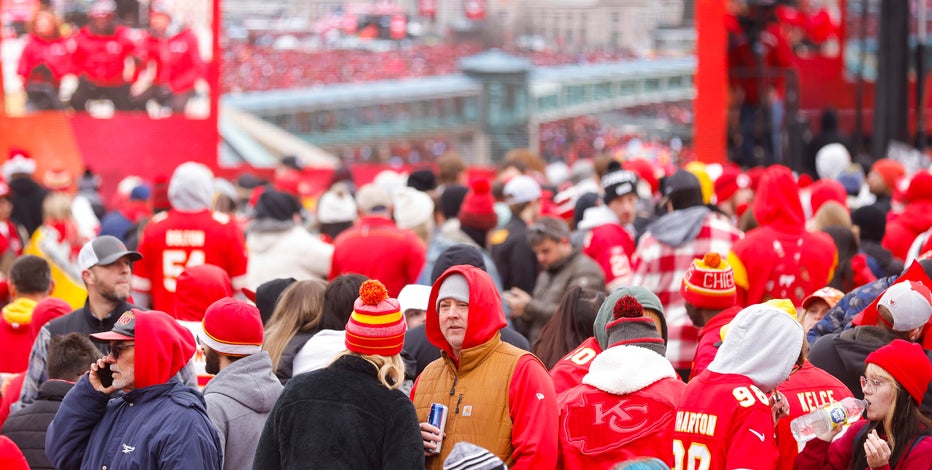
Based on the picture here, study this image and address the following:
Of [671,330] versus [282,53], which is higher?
[282,53]

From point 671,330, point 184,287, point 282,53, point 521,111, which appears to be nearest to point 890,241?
point 671,330

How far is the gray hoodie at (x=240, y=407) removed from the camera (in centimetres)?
517

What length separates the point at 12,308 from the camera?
735 centimetres

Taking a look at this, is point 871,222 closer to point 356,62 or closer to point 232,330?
point 232,330

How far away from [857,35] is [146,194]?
41.8ft

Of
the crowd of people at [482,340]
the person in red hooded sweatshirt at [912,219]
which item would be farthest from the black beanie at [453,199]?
the person in red hooded sweatshirt at [912,219]

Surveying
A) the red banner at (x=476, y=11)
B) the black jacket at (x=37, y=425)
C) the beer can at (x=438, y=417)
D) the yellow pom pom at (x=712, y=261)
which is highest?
the red banner at (x=476, y=11)

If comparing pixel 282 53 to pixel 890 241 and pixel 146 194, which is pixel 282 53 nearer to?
pixel 146 194

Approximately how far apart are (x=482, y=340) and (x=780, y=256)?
312 cm

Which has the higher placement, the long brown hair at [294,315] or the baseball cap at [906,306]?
the baseball cap at [906,306]

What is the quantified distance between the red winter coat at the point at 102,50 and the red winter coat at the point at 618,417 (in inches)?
513

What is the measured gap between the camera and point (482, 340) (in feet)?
15.7

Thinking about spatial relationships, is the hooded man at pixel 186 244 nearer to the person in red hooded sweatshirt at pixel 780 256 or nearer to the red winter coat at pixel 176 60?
the person in red hooded sweatshirt at pixel 780 256

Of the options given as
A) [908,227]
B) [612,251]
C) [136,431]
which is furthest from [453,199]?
[136,431]
